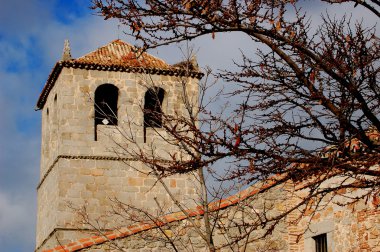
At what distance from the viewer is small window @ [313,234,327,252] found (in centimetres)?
1504

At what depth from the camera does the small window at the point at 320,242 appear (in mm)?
15039

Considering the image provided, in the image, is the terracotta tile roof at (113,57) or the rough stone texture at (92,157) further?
the terracotta tile roof at (113,57)

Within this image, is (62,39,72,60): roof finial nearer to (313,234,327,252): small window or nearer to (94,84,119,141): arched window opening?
(94,84,119,141): arched window opening

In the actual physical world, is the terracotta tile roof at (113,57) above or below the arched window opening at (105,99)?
above

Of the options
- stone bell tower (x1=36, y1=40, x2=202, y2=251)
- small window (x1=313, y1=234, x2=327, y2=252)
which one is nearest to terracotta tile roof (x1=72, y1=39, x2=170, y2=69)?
stone bell tower (x1=36, y1=40, x2=202, y2=251)

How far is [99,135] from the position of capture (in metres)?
26.2

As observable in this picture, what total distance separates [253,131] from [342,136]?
2.91ft

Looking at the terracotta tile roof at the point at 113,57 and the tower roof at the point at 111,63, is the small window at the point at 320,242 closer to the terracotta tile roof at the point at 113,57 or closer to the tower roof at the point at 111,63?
the tower roof at the point at 111,63

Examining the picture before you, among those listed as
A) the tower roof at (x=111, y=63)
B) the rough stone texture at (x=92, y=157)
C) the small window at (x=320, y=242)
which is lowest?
the small window at (x=320, y=242)

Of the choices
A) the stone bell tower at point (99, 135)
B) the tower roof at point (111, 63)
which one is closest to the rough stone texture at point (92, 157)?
the stone bell tower at point (99, 135)

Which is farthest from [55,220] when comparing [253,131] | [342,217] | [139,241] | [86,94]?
[253,131]

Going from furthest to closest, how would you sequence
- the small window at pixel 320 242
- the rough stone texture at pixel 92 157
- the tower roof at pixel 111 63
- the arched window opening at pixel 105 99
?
the arched window opening at pixel 105 99
the tower roof at pixel 111 63
the rough stone texture at pixel 92 157
the small window at pixel 320 242

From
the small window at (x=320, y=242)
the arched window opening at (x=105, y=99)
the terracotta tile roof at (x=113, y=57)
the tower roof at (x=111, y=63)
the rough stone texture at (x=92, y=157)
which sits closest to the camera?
the small window at (x=320, y=242)

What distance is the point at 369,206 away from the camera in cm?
1382
